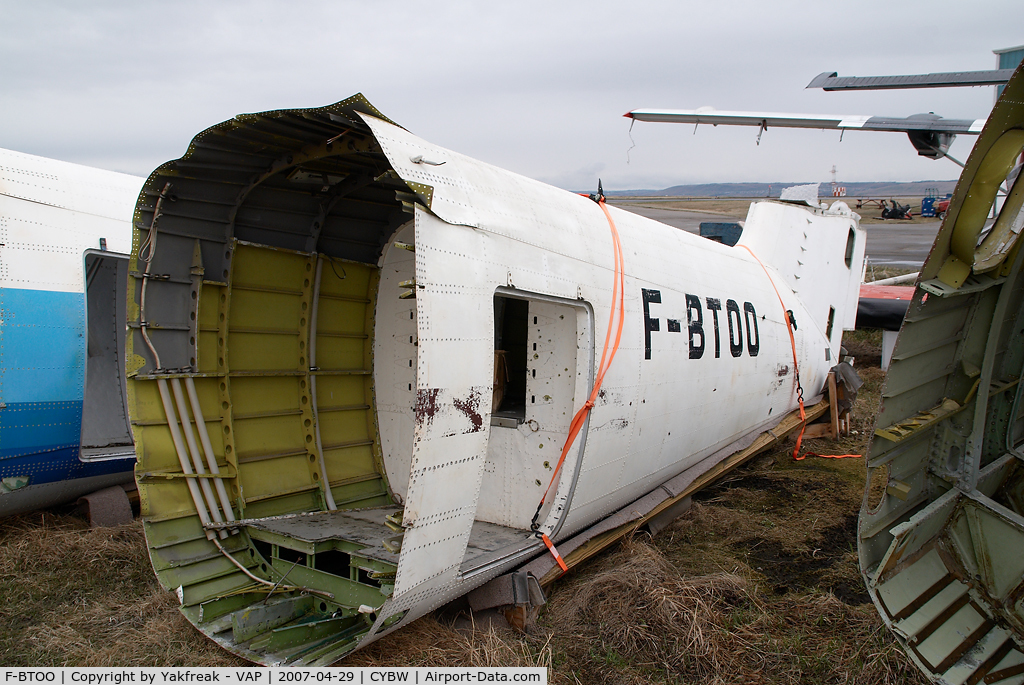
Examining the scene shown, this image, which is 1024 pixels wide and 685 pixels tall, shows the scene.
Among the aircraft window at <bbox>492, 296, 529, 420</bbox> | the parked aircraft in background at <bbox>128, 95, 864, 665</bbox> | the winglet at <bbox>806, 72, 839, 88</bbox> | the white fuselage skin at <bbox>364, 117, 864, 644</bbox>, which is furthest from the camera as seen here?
the winglet at <bbox>806, 72, 839, 88</bbox>

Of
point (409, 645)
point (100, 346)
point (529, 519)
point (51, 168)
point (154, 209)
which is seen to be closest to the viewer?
point (409, 645)

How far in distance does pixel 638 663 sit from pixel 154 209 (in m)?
4.57

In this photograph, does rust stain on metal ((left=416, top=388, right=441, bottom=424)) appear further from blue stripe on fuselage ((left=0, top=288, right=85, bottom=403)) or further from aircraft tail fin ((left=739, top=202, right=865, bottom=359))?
aircraft tail fin ((left=739, top=202, right=865, bottom=359))

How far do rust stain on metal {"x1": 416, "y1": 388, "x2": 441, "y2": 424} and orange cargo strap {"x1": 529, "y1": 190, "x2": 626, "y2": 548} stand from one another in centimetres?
158

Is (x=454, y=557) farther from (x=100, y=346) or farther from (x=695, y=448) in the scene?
(x=100, y=346)

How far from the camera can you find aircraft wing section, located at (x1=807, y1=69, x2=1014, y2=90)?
1005 cm

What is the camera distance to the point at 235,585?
4922mm

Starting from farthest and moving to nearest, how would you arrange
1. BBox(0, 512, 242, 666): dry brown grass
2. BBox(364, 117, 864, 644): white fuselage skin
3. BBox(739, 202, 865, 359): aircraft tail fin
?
BBox(739, 202, 865, 359): aircraft tail fin
BBox(0, 512, 242, 666): dry brown grass
BBox(364, 117, 864, 644): white fuselage skin

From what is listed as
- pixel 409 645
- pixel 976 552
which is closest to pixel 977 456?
pixel 976 552

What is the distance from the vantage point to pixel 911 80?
35.5ft

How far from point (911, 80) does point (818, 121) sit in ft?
4.98

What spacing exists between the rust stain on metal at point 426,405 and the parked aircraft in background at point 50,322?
437cm

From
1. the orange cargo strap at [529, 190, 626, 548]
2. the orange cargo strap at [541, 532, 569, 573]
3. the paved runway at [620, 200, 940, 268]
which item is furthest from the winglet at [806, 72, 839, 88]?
the paved runway at [620, 200, 940, 268]

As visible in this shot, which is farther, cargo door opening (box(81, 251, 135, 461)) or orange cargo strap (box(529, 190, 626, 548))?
cargo door opening (box(81, 251, 135, 461))
